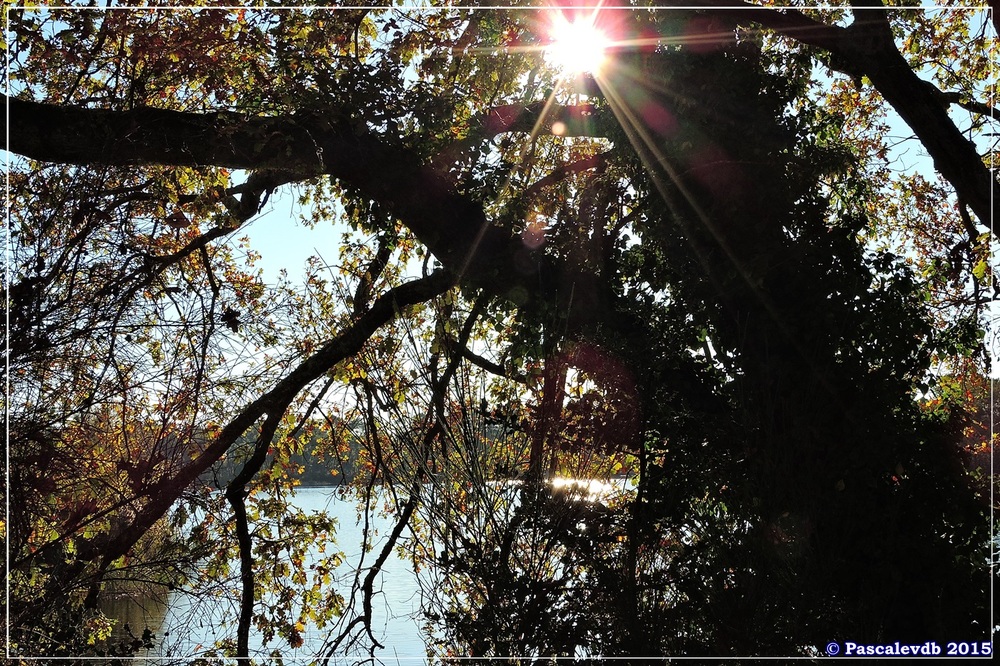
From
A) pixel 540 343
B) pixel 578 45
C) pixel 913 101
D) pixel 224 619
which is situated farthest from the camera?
pixel 224 619

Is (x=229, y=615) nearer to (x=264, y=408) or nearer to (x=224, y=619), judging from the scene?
(x=224, y=619)

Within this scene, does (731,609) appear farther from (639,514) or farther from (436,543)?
(436,543)

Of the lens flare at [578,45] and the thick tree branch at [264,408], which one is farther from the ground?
the lens flare at [578,45]

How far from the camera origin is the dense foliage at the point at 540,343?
3.74 metres

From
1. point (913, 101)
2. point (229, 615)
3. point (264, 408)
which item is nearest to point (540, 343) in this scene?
point (264, 408)

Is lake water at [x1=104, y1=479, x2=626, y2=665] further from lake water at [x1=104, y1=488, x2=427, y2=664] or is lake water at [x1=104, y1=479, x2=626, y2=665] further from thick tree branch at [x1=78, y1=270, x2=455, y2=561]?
thick tree branch at [x1=78, y1=270, x2=455, y2=561]

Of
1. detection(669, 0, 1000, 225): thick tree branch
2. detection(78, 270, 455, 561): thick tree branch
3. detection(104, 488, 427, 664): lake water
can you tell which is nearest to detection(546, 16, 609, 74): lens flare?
detection(669, 0, 1000, 225): thick tree branch

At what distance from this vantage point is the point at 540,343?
5.33 metres

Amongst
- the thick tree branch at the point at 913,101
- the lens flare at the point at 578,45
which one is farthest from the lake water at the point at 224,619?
the thick tree branch at the point at 913,101

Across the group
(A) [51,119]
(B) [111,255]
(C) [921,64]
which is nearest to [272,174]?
(A) [51,119]

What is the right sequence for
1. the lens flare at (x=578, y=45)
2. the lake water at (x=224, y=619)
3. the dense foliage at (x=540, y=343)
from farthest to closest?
the lens flare at (x=578, y=45) → the lake water at (x=224, y=619) → the dense foliage at (x=540, y=343)

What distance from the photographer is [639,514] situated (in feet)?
14.1

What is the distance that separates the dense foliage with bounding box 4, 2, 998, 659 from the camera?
3.74 meters

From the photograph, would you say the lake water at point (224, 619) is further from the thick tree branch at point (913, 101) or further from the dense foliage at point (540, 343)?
the thick tree branch at point (913, 101)
